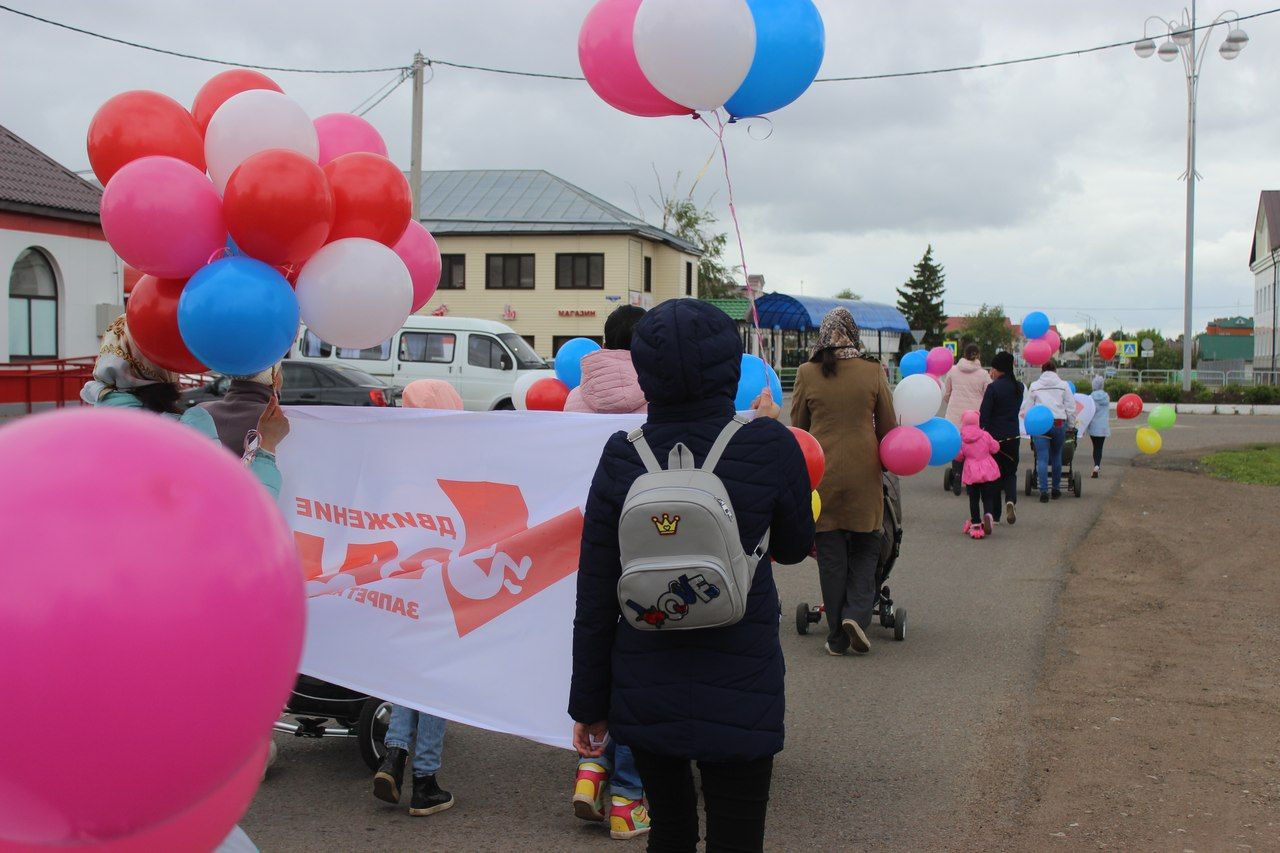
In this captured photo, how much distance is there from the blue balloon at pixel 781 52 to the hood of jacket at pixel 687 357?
103 inches

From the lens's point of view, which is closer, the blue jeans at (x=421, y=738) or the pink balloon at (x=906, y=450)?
the blue jeans at (x=421, y=738)

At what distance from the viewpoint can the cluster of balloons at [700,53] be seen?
506 cm

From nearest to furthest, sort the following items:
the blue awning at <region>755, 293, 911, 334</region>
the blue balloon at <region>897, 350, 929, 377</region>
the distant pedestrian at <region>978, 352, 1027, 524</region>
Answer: the blue balloon at <region>897, 350, 929, 377</region> < the distant pedestrian at <region>978, 352, 1027, 524</region> < the blue awning at <region>755, 293, 911, 334</region>

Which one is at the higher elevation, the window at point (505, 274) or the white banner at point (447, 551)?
the window at point (505, 274)

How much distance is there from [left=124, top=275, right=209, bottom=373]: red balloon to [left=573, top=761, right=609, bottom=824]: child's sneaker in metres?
2.25

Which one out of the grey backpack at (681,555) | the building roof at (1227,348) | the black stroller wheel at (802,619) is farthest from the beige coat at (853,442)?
the building roof at (1227,348)

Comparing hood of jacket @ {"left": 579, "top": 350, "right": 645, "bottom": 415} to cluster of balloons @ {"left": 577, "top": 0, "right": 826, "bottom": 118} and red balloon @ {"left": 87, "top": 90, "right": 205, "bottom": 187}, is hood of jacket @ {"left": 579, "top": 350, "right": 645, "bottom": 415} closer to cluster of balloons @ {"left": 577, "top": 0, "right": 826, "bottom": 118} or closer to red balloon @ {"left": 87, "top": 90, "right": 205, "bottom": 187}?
cluster of balloons @ {"left": 577, "top": 0, "right": 826, "bottom": 118}

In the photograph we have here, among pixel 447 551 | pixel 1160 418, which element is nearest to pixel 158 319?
pixel 447 551

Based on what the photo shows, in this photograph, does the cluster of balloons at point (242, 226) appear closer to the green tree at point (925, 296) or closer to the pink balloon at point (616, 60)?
the pink balloon at point (616, 60)

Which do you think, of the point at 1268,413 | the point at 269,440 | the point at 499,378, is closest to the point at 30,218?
the point at 499,378

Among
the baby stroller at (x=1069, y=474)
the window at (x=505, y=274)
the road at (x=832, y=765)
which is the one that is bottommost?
the road at (x=832, y=765)

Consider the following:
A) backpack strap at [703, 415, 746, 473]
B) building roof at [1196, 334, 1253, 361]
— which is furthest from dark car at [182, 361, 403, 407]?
building roof at [1196, 334, 1253, 361]

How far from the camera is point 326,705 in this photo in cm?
514

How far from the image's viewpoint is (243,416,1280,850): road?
4527mm
